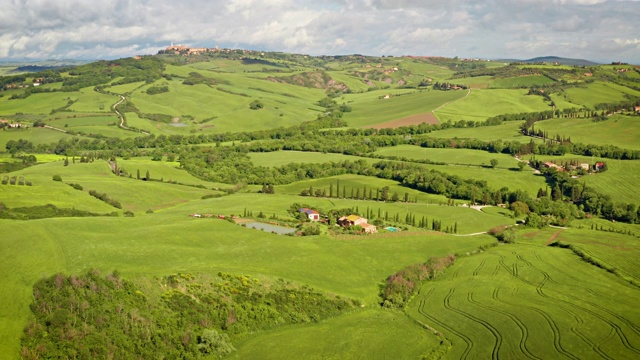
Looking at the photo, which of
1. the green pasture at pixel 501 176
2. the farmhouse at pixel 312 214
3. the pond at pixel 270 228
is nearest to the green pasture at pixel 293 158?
the green pasture at pixel 501 176

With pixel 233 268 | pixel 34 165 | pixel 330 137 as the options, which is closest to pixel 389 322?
pixel 233 268

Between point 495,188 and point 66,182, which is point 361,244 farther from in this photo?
point 66,182

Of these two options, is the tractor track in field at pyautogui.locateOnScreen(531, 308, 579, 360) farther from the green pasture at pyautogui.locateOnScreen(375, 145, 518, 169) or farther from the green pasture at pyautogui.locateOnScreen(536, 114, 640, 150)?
the green pasture at pyautogui.locateOnScreen(536, 114, 640, 150)

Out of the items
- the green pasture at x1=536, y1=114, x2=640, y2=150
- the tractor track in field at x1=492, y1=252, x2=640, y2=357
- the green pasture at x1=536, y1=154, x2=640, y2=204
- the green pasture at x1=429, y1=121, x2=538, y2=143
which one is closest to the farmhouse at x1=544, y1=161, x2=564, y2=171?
the green pasture at x1=536, y1=154, x2=640, y2=204

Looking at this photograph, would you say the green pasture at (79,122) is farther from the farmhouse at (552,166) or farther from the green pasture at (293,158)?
the farmhouse at (552,166)

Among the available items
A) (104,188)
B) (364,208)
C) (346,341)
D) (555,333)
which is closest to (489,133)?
(364,208)

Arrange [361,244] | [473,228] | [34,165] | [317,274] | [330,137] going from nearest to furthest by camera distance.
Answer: [317,274]
[361,244]
[473,228]
[34,165]
[330,137]
